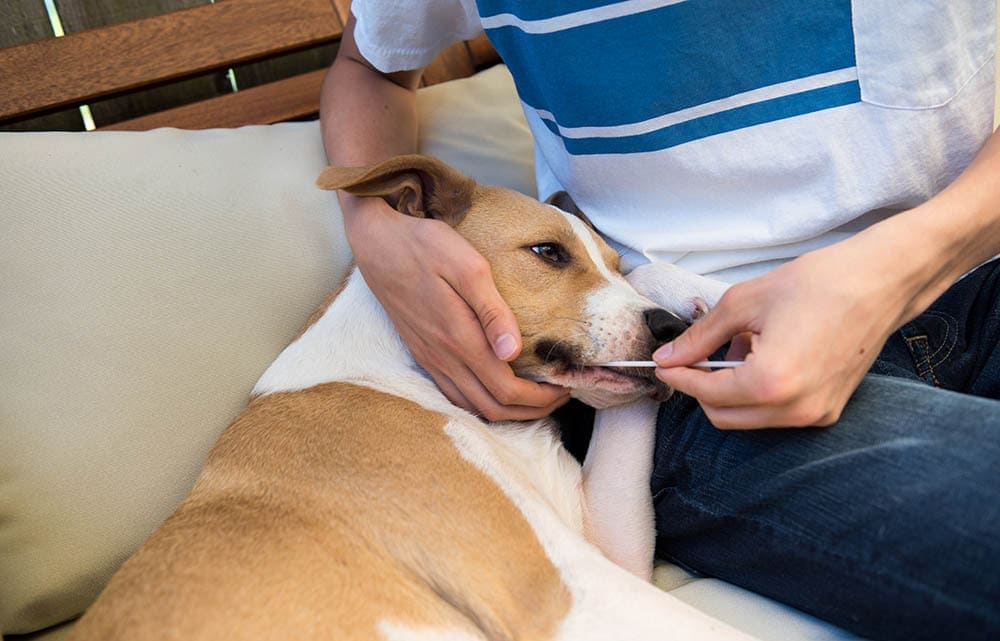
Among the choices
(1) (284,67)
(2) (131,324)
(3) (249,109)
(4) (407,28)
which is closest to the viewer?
(2) (131,324)

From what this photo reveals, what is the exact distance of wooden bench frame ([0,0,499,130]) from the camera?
6.93 ft

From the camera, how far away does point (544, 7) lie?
1.60m

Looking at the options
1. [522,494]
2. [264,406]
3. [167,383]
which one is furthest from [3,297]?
[522,494]

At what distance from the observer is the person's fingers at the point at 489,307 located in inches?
56.7

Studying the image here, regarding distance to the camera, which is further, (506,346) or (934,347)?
(934,347)

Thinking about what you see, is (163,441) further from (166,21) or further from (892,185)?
(892,185)

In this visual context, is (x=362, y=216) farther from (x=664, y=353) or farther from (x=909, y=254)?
(x=909, y=254)

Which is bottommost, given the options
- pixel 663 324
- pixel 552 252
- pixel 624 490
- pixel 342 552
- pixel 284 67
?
pixel 624 490

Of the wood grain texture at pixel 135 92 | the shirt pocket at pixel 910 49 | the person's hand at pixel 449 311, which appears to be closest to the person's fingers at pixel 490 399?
the person's hand at pixel 449 311

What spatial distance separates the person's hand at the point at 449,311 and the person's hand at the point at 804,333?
0.34 m

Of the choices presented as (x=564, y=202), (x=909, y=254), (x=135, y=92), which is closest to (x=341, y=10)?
(x=135, y=92)

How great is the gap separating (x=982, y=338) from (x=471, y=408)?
35.8 inches

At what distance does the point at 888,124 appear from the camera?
1490mm

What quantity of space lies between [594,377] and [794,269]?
0.46m
